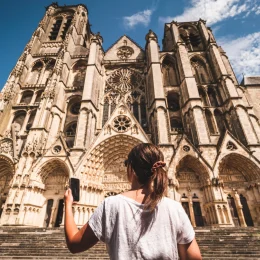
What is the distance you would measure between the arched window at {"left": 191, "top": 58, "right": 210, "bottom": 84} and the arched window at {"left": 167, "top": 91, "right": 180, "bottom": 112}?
113 inches

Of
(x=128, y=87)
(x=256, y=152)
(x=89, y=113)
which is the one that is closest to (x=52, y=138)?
(x=89, y=113)

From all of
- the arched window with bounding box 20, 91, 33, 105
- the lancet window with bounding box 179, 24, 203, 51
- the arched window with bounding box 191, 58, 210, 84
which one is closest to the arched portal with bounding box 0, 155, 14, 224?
the arched window with bounding box 20, 91, 33, 105

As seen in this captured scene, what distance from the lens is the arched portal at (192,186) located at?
33.0 feet

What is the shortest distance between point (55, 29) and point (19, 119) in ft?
54.5

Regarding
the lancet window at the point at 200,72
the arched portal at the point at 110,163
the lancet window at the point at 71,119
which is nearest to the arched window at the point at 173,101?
the lancet window at the point at 200,72

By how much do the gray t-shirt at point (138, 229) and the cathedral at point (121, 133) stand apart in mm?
9129

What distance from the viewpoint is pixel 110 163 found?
40.3 feet

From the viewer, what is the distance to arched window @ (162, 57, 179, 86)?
16.6 metres

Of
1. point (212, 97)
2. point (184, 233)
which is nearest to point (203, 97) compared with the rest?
point (212, 97)

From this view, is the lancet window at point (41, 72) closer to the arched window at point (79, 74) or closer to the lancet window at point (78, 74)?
the lancet window at point (78, 74)

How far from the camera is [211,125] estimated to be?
527 inches

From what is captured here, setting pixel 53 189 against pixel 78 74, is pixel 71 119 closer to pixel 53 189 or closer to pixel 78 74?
pixel 78 74

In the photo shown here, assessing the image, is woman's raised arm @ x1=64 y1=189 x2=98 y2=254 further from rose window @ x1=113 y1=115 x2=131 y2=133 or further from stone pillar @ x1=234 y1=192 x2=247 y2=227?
stone pillar @ x1=234 y1=192 x2=247 y2=227

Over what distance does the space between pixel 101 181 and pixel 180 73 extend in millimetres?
11591
